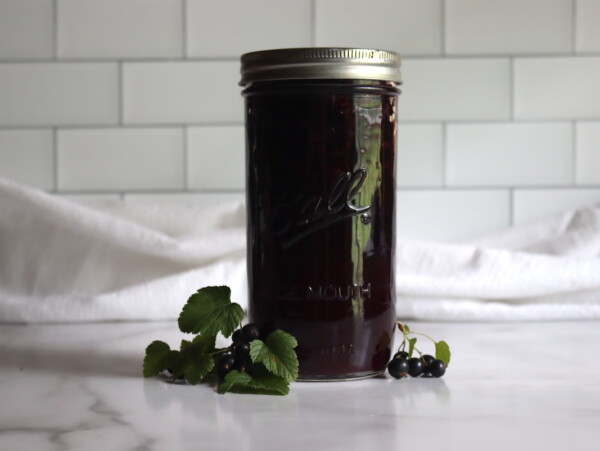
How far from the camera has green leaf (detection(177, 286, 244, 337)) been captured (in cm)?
74

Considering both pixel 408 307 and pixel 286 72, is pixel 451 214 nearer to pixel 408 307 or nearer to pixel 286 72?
pixel 408 307

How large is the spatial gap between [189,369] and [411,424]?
22cm

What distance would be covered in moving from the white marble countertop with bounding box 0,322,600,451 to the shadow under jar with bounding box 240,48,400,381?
5cm

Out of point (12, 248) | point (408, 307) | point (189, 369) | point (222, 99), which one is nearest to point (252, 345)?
point (189, 369)

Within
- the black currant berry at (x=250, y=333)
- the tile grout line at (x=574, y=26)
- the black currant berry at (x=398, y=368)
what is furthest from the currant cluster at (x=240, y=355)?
the tile grout line at (x=574, y=26)

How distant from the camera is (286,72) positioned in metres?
0.70

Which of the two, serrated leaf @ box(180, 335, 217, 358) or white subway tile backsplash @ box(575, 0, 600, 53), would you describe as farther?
white subway tile backsplash @ box(575, 0, 600, 53)

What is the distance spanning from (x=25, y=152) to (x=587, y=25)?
2.89 ft

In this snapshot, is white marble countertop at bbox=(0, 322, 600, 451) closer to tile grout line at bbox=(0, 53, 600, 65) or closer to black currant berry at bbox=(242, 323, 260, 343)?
black currant berry at bbox=(242, 323, 260, 343)

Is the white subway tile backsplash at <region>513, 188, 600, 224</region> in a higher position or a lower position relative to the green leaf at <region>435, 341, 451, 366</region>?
higher

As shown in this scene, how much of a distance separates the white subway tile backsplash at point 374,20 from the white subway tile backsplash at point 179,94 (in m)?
0.16

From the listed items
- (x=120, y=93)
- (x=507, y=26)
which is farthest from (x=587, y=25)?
(x=120, y=93)

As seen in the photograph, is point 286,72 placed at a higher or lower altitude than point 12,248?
Result: higher

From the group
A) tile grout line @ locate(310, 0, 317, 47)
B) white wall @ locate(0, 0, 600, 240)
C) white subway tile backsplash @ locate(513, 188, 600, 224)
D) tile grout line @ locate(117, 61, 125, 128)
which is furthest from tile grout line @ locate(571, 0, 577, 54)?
tile grout line @ locate(117, 61, 125, 128)
